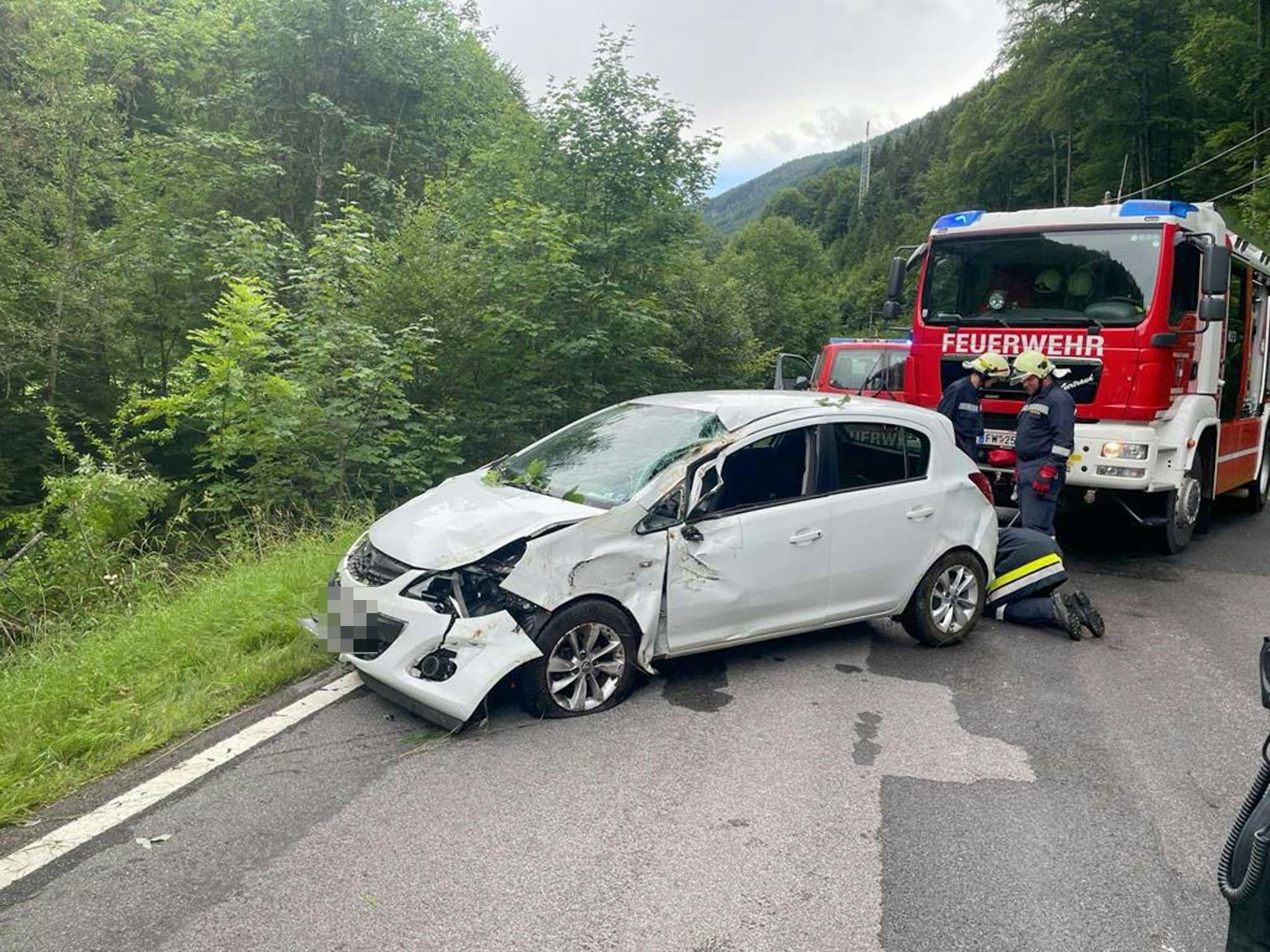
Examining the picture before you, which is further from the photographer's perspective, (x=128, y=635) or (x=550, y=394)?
(x=550, y=394)

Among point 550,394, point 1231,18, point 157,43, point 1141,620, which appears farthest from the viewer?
point 1231,18

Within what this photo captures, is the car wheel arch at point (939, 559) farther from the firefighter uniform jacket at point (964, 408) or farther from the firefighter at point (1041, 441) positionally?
the firefighter uniform jacket at point (964, 408)

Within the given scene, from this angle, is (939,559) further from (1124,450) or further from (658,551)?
(1124,450)

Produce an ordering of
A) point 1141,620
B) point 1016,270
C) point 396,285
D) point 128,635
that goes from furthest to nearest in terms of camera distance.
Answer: point 396,285, point 1016,270, point 1141,620, point 128,635

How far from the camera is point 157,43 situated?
62.2 feet

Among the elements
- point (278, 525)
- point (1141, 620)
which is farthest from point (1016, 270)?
point (278, 525)

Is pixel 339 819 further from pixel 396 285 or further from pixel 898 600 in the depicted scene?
pixel 396 285

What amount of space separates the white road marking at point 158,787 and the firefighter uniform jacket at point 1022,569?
430cm

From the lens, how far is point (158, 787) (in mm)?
3490

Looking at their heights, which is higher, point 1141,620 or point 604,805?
point 604,805

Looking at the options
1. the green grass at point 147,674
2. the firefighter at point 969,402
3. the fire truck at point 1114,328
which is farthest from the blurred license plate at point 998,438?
the green grass at point 147,674

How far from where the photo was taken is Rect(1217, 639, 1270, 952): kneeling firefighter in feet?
5.76

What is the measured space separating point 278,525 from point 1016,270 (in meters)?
7.36

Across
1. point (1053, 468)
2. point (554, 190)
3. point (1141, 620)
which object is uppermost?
point (554, 190)
